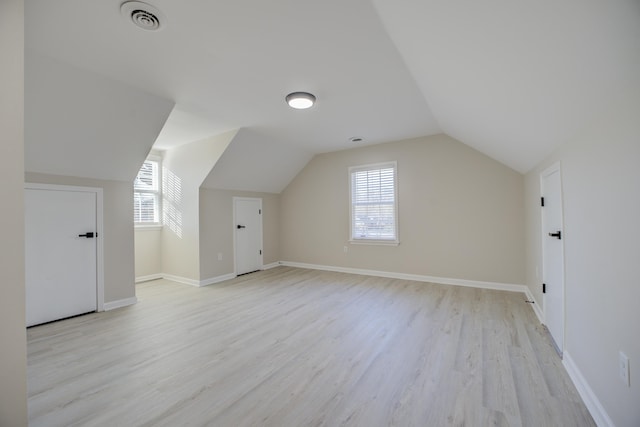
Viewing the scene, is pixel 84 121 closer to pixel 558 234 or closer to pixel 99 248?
pixel 99 248

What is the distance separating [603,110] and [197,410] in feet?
9.66

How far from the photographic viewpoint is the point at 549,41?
1234mm

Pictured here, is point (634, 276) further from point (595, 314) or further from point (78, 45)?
point (78, 45)

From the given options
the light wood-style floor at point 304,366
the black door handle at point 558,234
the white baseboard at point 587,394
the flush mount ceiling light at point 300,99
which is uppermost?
the flush mount ceiling light at point 300,99

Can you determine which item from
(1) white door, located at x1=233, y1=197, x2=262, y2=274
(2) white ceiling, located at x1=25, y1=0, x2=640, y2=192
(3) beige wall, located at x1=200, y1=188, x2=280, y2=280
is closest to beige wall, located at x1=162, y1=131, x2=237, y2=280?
(3) beige wall, located at x1=200, y1=188, x2=280, y2=280

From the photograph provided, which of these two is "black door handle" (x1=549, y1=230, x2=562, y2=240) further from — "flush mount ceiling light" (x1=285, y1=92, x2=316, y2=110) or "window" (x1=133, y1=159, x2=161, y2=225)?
"window" (x1=133, y1=159, x2=161, y2=225)

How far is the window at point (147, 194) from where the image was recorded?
4902 millimetres

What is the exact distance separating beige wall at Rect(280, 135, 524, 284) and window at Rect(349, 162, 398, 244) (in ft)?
0.45

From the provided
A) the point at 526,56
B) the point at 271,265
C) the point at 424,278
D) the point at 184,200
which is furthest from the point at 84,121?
the point at 424,278

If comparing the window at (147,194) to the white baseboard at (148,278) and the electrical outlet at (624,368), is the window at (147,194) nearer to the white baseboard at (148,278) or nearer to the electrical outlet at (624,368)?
the white baseboard at (148,278)

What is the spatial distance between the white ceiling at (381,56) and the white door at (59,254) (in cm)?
175

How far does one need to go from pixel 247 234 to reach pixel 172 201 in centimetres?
154

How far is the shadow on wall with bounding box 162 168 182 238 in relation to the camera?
488 centimetres

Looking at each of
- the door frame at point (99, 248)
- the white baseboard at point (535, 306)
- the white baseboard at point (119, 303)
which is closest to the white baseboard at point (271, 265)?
the white baseboard at point (119, 303)
